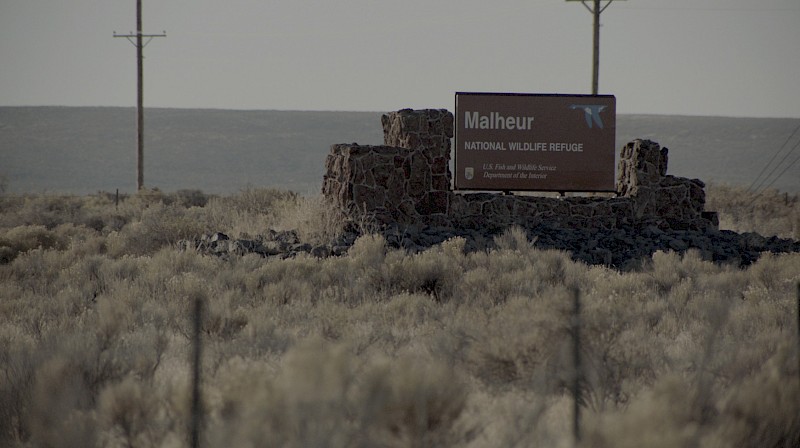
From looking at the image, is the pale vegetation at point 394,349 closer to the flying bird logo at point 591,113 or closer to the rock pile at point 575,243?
the rock pile at point 575,243

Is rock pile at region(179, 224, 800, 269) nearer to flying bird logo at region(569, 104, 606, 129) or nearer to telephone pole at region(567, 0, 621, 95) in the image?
flying bird logo at region(569, 104, 606, 129)

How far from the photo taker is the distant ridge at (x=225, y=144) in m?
94.1

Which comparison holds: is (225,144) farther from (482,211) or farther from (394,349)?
(394,349)

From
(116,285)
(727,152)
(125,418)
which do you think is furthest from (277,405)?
(727,152)

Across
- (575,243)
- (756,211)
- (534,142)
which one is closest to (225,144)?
(756,211)

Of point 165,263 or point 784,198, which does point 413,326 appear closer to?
point 165,263

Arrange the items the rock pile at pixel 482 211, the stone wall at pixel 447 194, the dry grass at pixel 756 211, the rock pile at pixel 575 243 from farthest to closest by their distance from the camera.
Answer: the dry grass at pixel 756 211 → the stone wall at pixel 447 194 → the rock pile at pixel 482 211 → the rock pile at pixel 575 243

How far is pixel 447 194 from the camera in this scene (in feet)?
69.5

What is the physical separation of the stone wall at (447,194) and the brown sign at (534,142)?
676 mm

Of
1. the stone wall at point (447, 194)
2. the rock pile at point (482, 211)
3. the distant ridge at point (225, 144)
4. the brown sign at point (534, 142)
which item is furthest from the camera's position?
the distant ridge at point (225, 144)

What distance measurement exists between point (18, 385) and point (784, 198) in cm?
3816

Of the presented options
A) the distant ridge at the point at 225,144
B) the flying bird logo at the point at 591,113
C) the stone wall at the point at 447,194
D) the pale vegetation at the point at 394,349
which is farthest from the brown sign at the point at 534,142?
the distant ridge at the point at 225,144

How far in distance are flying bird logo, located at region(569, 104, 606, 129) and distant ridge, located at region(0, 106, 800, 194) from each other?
2568 inches

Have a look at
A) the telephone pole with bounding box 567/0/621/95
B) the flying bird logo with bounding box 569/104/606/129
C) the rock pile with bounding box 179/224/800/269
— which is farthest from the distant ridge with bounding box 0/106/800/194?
the rock pile with bounding box 179/224/800/269
